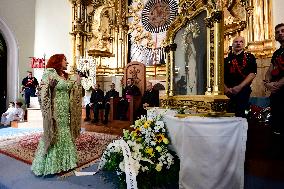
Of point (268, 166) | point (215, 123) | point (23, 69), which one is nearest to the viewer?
point (215, 123)

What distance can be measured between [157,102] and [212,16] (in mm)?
4526

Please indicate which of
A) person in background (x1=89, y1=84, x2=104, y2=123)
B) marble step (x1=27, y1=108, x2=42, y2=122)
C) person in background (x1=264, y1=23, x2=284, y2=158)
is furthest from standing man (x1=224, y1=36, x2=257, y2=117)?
marble step (x1=27, y1=108, x2=42, y2=122)

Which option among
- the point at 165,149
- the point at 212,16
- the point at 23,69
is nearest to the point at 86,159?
the point at 165,149

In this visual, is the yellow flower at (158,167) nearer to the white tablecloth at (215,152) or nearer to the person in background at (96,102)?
the white tablecloth at (215,152)

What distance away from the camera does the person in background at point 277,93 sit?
8.93 ft

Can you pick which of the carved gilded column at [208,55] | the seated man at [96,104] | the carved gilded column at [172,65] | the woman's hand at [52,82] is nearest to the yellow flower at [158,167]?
the carved gilded column at [208,55]

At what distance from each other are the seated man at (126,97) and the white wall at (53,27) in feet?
13.9

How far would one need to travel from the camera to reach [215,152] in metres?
2.48

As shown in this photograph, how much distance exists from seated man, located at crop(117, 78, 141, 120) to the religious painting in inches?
151

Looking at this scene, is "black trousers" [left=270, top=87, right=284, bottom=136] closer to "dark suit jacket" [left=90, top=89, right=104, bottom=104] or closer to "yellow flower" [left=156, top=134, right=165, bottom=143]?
"yellow flower" [left=156, top=134, right=165, bottom=143]

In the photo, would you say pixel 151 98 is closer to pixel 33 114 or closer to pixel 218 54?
pixel 218 54

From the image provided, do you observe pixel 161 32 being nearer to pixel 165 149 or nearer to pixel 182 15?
pixel 182 15

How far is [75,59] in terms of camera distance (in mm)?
10914

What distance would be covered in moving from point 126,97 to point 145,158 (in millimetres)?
5152
